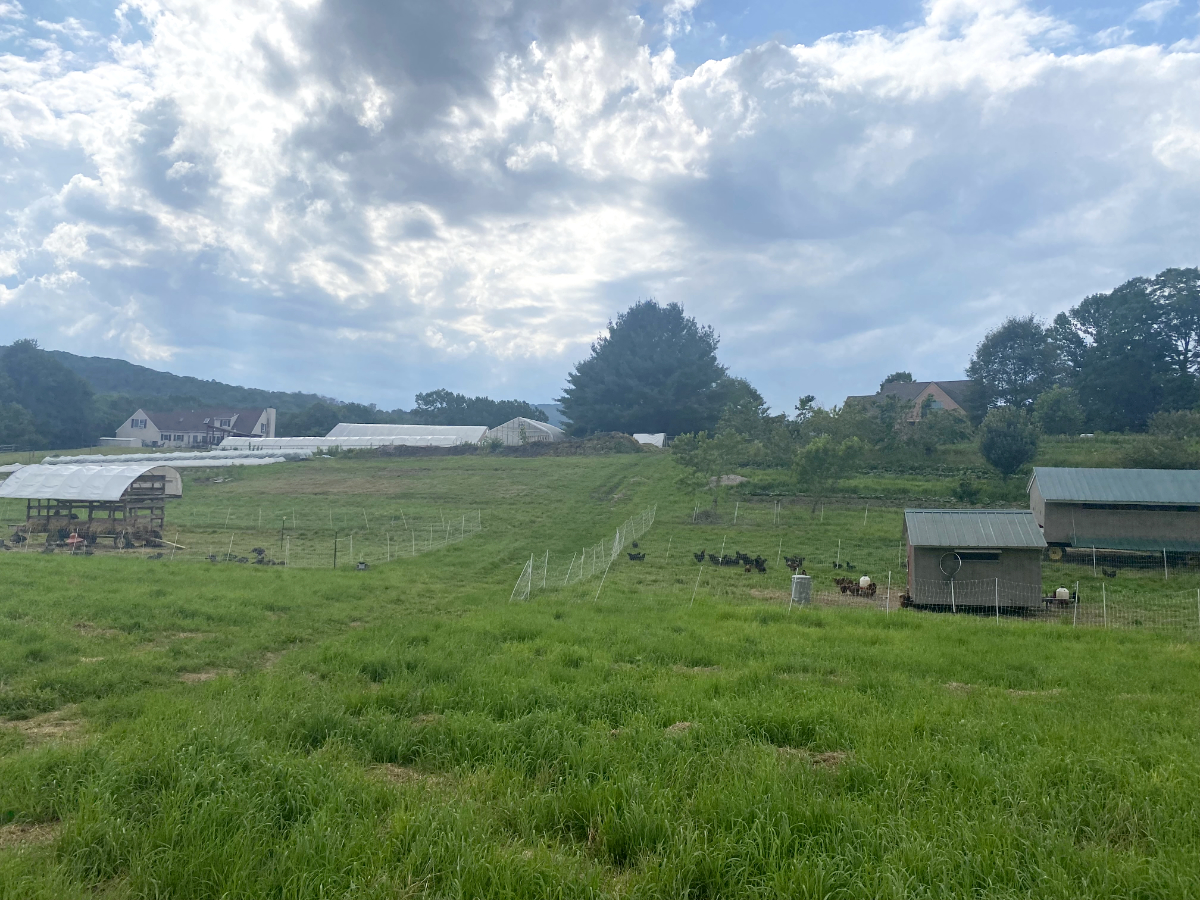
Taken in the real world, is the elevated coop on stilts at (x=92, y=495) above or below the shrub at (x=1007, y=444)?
below

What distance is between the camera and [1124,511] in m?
27.3

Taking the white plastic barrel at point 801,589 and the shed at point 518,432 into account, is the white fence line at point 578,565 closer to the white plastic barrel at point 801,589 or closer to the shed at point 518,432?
the white plastic barrel at point 801,589

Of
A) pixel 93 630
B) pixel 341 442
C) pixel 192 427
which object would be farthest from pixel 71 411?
pixel 93 630

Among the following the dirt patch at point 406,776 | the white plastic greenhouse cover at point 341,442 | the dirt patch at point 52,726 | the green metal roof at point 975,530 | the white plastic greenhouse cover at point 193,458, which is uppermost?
the white plastic greenhouse cover at point 341,442

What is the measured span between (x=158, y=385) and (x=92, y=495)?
5184 inches

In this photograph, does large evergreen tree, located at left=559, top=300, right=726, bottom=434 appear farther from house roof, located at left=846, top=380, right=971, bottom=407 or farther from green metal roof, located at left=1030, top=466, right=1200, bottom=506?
green metal roof, located at left=1030, top=466, right=1200, bottom=506

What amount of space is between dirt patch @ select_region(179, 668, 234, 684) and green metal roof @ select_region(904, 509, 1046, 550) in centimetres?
1643

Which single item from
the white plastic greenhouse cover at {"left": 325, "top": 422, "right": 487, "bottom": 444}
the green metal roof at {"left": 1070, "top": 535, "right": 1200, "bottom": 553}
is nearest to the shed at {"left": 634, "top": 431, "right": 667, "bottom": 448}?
the white plastic greenhouse cover at {"left": 325, "top": 422, "right": 487, "bottom": 444}

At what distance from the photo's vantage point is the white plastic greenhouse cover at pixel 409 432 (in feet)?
237

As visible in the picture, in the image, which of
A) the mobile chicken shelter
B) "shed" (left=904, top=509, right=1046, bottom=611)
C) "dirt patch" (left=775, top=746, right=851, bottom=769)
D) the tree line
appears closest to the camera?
"dirt patch" (left=775, top=746, right=851, bottom=769)

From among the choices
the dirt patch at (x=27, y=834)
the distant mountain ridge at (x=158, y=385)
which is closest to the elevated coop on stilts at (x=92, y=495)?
the dirt patch at (x=27, y=834)

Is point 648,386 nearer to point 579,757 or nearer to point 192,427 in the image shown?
point 192,427

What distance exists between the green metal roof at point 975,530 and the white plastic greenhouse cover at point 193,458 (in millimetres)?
48182

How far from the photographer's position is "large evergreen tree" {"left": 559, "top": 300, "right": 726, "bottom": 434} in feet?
234
